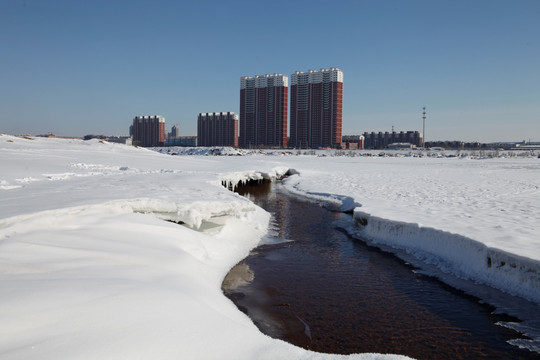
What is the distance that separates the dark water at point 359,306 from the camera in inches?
237

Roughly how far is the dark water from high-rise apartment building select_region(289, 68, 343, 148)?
118 meters

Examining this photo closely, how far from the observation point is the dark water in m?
6.01

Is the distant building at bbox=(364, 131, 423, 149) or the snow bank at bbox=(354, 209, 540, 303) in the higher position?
the distant building at bbox=(364, 131, 423, 149)

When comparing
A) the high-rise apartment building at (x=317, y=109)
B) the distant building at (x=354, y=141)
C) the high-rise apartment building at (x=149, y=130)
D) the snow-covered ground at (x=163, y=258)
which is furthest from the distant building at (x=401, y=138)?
the snow-covered ground at (x=163, y=258)

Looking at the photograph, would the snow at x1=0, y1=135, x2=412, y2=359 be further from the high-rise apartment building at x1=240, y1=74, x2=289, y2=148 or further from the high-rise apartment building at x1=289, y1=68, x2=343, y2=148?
the high-rise apartment building at x1=240, y1=74, x2=289, y2=148

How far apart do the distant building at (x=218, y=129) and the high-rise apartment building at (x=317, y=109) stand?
25484 mm

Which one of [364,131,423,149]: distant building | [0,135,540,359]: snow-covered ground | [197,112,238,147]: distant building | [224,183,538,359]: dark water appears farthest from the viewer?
[364,131,423,149]: distant building

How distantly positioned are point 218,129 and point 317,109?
43247mm

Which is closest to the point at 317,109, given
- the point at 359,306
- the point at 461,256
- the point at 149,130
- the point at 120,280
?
the point at 149,130

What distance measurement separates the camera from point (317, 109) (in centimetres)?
12825

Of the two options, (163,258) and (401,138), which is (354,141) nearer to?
(401,138)

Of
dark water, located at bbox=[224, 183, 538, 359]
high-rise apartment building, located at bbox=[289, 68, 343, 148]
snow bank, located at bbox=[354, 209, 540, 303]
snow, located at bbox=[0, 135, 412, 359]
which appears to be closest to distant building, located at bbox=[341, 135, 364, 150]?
high-rise apartment building, located at bbox=[289, 68, 343, 148]

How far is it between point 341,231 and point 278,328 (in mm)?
7654

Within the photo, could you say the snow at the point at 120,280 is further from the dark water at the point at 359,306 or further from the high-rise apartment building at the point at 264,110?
the high-rise apartment building at the point at 264,110
